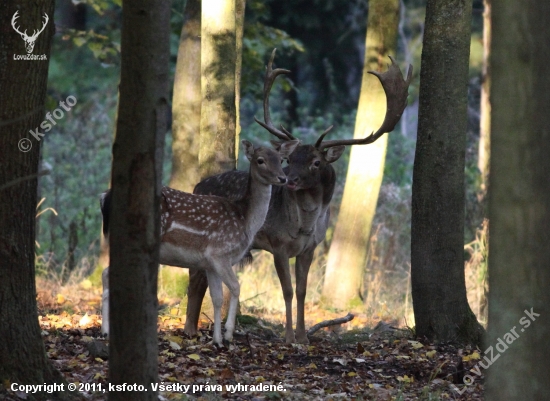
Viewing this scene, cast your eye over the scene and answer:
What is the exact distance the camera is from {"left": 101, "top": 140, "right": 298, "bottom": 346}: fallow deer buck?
765cm

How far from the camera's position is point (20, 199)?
523cm

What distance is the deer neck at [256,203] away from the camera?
8219 mm

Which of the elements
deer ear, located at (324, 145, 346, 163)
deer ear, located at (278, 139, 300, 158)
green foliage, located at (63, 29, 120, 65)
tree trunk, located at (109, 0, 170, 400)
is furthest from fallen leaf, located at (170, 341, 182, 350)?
green foliage, located at (63, 29, 120, 65)

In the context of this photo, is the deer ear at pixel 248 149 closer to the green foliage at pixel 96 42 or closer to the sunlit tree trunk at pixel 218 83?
the sunlit tree trunk at pixel 218 83

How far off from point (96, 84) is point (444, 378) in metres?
24.2

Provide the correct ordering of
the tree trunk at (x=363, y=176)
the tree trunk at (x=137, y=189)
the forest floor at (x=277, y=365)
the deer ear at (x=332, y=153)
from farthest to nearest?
the tree trunk at (x=363, y=176), the deer ear at (x=332, y=153), the forest floor at (x=277, y=365), the tree trunk at (x=137, y=189)

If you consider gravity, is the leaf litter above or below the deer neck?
below

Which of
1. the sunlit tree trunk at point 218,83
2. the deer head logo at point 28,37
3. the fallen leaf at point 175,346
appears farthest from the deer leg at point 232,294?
the deer head logo at point 28,37

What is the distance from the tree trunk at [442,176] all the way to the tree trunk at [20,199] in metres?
3.78

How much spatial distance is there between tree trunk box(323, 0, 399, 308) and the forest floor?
3.34m

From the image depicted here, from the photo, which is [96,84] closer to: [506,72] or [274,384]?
[274,384]

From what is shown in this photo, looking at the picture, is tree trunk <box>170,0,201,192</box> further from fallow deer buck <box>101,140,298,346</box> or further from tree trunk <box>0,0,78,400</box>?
tree trunk <box>0,0,78,400</box>

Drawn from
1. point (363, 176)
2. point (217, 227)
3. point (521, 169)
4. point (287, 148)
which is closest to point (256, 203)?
point (217, 227)

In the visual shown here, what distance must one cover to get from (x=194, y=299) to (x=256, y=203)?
103 centimetres
